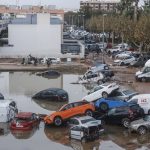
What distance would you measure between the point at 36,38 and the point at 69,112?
43546mm

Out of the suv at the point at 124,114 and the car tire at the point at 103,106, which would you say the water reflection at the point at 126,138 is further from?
the car tire at the point at 103,106

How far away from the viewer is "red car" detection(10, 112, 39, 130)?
89.1ft

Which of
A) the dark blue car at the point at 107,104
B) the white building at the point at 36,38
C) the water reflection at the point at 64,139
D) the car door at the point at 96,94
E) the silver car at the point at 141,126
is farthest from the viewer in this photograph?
the white building at the point at 36,38

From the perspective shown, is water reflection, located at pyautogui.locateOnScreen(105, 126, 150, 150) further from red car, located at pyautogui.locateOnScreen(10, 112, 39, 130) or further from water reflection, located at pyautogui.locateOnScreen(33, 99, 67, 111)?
water reflection, located at pyautogui.locateOnScreen(33, 99, 67, 111)

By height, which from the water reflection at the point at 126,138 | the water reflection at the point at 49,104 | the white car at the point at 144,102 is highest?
the white car at the point at 144,102

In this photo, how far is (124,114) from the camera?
89.2ft

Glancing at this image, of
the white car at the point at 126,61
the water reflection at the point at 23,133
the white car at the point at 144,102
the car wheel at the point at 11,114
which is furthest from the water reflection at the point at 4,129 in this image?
the white car at the point at 126,61

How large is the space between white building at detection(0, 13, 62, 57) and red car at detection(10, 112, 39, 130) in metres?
42.7

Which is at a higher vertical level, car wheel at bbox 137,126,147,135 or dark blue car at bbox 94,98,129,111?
dark blue car at bbox 94,98,129,111

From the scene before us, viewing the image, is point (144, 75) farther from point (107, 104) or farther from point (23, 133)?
point (23, 133)

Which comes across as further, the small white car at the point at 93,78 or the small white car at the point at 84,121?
the small white car at the point at 93,78

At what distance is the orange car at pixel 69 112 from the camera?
28.1m

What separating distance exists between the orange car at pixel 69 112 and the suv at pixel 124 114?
0.97m

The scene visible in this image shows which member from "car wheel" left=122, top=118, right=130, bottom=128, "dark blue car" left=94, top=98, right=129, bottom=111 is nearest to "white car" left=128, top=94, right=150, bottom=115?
"dark blue car" left=94, top=98, right=129, bottom=111
